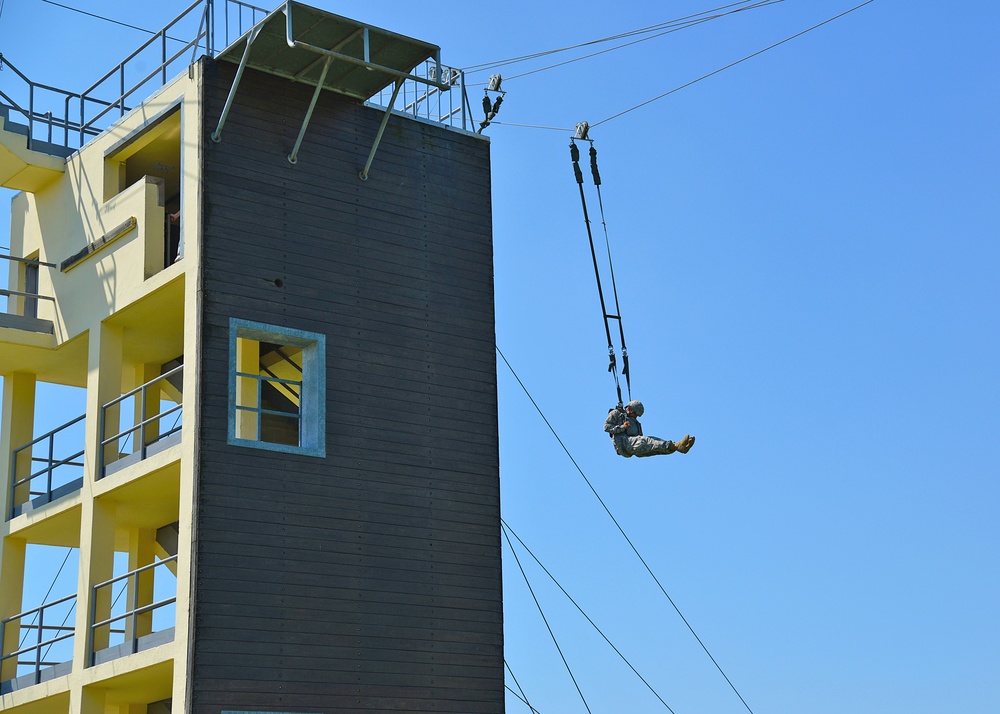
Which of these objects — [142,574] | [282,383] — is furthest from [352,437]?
[142,574]

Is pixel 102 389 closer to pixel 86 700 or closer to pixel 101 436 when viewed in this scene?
pixel 101 436

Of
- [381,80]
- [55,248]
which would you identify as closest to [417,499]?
[381,80]

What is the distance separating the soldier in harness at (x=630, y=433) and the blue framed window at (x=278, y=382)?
4.74 meters

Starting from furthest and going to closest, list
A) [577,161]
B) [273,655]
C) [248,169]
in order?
[577,161], [248,169], [273,655]

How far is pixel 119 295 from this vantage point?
2625 centimetres

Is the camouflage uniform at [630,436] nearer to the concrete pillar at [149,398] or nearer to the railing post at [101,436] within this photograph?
the railing post at [101,436]

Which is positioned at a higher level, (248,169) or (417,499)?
(248,169)

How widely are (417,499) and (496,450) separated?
2064 millimetres

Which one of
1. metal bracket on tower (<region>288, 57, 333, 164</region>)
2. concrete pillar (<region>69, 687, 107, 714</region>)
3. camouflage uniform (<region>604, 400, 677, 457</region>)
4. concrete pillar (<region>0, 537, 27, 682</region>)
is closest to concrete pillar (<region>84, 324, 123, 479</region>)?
concrete pillar (<region>69, 687, 107, 714</region>)

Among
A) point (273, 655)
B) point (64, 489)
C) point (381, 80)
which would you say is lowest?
point (273, 655)

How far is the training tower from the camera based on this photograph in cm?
2297

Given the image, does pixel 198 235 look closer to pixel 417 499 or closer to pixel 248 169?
pixel 248 169

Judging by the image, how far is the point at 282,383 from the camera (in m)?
24.5

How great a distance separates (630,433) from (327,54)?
7.83m
